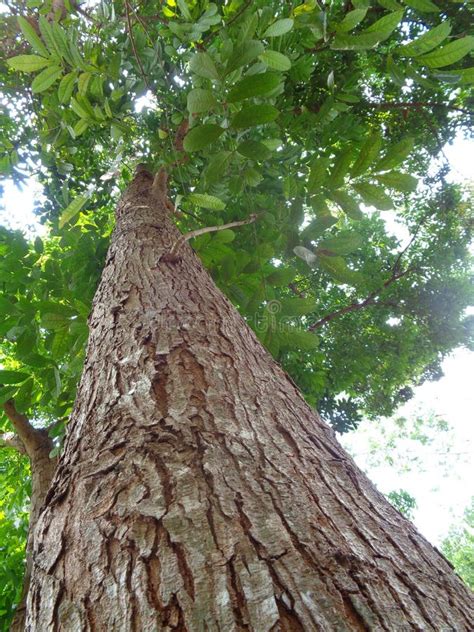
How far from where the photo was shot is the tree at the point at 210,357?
566 millimetres

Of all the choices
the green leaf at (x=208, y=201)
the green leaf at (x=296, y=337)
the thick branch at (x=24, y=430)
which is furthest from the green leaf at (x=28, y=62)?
the thick branch at (x=24, y=430)

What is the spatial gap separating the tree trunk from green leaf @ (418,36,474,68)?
113 centimetres

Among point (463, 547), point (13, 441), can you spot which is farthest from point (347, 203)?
point (463, 547)

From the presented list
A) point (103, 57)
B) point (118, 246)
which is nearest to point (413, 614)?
point (118, 246)

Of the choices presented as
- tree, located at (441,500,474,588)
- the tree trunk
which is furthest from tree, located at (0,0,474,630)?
tree, located at (441,500,474,588)

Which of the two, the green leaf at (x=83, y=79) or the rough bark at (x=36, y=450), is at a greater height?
the green leaf at (x=83, y=79)

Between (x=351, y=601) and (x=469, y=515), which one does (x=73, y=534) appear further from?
(x=469, y=515)

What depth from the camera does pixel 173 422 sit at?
839 mm

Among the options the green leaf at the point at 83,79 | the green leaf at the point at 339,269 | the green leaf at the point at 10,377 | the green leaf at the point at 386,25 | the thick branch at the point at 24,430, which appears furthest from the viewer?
the thick branch at the point at 24,430

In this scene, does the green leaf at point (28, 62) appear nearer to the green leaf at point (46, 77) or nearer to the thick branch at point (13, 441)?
the green leaf at point (46, 77)

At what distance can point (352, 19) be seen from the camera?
4.72 ft

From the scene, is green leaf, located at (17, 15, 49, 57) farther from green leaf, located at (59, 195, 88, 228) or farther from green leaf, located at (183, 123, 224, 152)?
green leaf, located at (183, 123, 224, 152)

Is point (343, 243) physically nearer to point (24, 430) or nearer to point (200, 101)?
point (200, 101)

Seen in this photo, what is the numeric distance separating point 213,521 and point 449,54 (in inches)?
59.5
